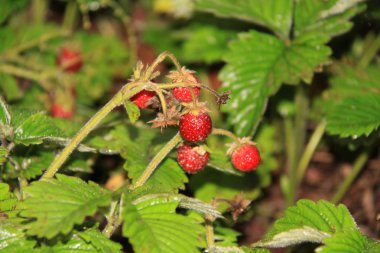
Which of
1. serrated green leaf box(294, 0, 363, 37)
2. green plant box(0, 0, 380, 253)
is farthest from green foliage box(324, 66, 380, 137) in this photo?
serrated green leaf box(294, 0, 363, 37)

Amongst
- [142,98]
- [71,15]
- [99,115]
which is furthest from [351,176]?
[71,15]

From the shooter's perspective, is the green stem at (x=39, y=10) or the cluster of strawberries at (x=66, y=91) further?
the green stem at (x=39, y=10)

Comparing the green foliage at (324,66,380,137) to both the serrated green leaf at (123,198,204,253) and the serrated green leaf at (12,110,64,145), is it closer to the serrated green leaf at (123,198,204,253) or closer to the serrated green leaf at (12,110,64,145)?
the serrated green leaf at (123,198,204,253)

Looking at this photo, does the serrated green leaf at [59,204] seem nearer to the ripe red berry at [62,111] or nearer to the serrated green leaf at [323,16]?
the ripe red berry at [62,111]

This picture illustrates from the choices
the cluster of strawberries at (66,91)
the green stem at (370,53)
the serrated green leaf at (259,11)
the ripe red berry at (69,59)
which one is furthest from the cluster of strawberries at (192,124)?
the ripe red berry at (69,59)

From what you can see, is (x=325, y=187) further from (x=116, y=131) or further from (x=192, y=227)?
(x=192, y=227)

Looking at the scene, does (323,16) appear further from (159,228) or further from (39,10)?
(39,10)

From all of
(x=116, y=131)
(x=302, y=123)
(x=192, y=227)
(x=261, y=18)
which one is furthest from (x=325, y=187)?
(x=192, y=227)
